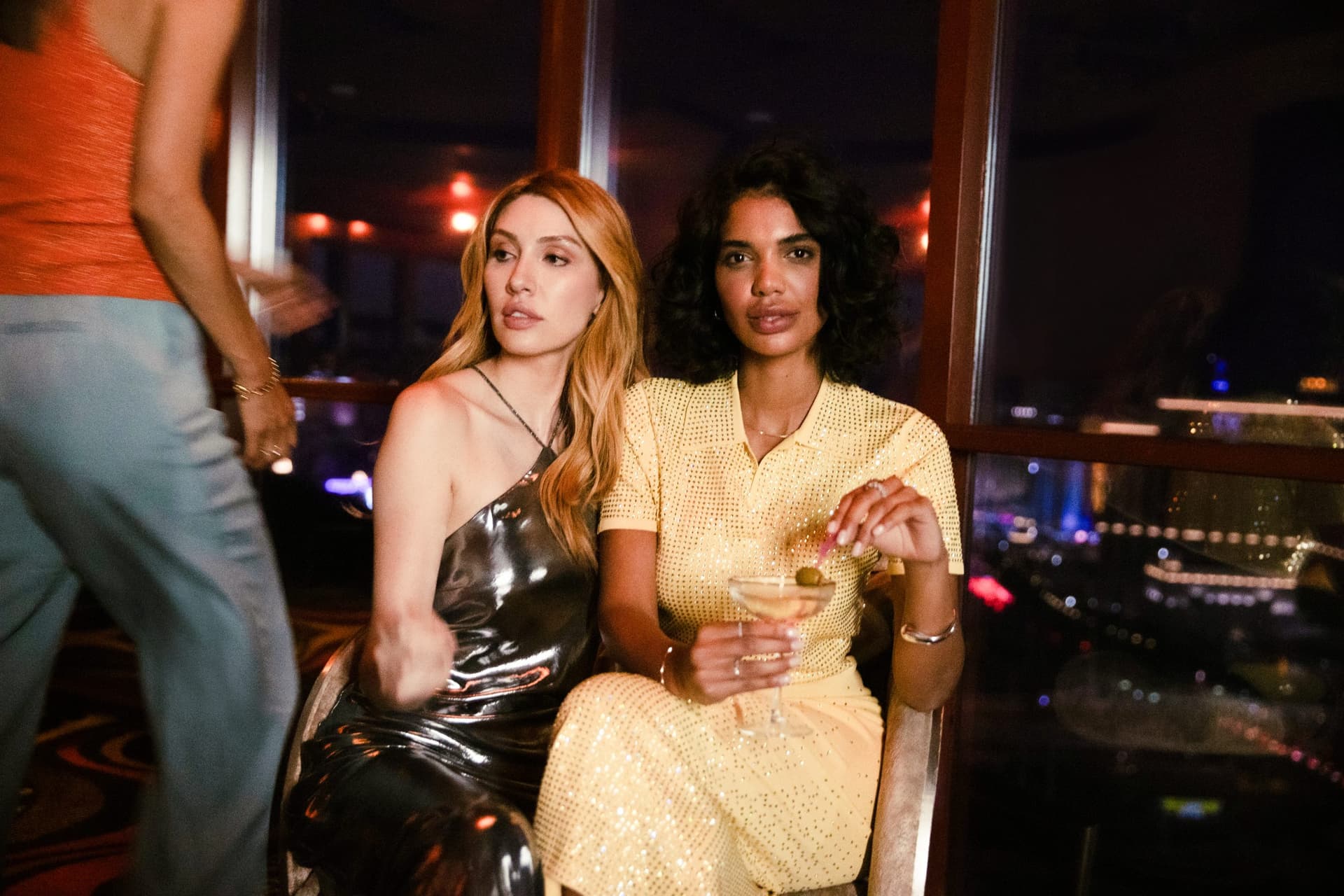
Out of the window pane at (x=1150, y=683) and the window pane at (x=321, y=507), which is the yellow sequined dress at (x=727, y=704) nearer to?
the window pane at (x=1150, y=683)

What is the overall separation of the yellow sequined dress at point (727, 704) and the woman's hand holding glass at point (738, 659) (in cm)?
8

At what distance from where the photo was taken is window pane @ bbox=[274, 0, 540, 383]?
12.1 ft

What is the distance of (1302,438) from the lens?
86.0 inches

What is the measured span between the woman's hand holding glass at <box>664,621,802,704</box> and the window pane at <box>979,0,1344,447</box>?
112cm

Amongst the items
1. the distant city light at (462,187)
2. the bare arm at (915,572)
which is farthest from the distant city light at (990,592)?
the distant city light at (462,187)

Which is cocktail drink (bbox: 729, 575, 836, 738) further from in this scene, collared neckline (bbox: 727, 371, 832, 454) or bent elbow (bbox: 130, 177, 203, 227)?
bent elbow (bbox: 130, 177, 203, 227)

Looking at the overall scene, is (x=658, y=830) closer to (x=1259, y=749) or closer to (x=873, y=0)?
(x=1259, y=749)

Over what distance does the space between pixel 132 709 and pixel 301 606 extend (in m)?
0.81

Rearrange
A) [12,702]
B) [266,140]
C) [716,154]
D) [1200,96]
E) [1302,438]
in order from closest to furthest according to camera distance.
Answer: [12,702] < [1302,438] < [1200,96] < [716,154] < [266,140]

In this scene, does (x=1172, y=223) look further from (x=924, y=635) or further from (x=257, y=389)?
(x=257, y=389)

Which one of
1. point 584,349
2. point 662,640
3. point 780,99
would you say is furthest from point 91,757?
point 780,99

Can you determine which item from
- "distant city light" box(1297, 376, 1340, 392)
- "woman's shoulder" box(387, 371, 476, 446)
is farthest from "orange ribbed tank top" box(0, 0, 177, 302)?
"distant city light" box(1297, 376, 1340, 392)

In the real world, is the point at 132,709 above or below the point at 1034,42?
below

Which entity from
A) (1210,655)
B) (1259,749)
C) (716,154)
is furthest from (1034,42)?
(1259,749)
